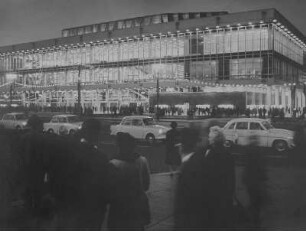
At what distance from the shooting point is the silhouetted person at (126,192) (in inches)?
193

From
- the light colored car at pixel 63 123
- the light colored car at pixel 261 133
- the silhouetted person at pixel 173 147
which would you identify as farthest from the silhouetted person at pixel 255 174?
the light colored car at pixel 63 123

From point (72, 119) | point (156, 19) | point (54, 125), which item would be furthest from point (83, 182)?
point (156, 19)

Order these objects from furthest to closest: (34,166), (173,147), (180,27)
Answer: (180,27) → (173,147) → (34,166)

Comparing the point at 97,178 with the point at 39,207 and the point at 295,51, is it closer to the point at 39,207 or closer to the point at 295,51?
the point at 39,207

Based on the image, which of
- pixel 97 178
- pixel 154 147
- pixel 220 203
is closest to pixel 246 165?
pixel 220 203

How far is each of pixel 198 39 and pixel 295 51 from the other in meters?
19.6

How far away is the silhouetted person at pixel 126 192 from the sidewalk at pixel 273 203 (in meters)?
2.19

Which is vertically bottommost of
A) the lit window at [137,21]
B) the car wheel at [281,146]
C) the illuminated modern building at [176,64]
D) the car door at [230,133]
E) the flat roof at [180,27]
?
the car wheel at [281,146]

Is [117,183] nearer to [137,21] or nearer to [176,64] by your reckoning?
[176,64]

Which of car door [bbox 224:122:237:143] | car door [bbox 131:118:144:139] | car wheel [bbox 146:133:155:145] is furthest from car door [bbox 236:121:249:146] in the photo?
car door [bbox 131:118:144:139]

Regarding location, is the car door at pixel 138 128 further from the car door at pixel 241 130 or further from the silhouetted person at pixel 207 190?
the silhouetted person at pixel 207 190

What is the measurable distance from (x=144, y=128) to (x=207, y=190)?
19.3 m

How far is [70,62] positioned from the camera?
262ft

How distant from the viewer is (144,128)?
79.8ft
